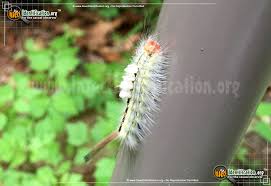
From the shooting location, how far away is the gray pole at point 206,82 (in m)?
0.50

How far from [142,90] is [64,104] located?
34cm

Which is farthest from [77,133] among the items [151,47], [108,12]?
[151,47]

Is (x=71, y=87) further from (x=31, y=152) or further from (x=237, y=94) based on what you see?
(x=237, y=94)

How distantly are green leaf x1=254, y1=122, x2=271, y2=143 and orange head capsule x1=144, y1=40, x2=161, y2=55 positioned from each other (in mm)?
422

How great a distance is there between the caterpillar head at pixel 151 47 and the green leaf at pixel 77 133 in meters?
0.36

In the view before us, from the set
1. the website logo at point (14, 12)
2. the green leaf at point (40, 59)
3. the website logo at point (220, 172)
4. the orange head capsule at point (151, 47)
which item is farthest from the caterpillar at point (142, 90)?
the green leaf at point (40, 59)

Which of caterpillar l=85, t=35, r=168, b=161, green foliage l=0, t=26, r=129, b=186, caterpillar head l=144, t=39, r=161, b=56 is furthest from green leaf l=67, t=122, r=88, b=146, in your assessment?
caterpillar head l=144, t=39, r=161, b=56

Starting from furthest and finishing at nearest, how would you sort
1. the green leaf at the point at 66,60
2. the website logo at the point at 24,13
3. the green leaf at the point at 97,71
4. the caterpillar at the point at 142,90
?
the green leaf at the point at 66,60 < the green leaf at the point at 97,71 < the website logo at the point at 24,13 < the caterpillar at the point at 142,90

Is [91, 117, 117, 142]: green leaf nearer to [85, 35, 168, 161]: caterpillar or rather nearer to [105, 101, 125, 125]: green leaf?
[105, 101, 125, 125]: green leaf

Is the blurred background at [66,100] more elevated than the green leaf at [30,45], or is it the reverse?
the green leaf at [30,45]

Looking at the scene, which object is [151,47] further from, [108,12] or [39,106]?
[39,106]

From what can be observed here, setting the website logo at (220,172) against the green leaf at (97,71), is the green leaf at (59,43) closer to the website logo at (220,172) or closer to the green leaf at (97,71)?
the green leaf at (97,71)

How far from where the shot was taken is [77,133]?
3.31ft

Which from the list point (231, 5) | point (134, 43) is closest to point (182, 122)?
point (231, 5)
